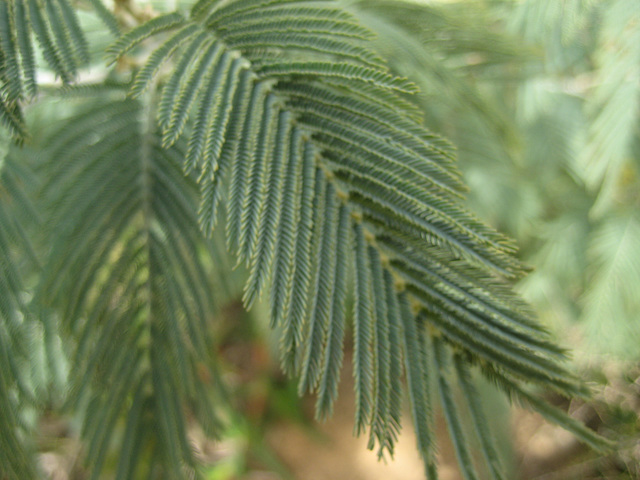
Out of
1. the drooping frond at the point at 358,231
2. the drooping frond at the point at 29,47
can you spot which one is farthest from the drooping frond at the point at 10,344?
the drooping frond at the point at 358,231

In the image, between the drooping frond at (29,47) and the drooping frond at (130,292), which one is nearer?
the drooping frond at (29,47)

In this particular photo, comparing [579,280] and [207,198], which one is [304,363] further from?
[579,280]

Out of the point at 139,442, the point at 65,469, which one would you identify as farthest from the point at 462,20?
the point at 65,469

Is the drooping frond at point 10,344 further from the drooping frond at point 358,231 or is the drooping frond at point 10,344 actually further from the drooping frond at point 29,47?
the drooping frond at point 358,231

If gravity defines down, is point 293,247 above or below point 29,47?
below

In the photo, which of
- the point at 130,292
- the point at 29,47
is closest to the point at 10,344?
the point at 130,292

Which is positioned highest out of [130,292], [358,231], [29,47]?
[29,47]

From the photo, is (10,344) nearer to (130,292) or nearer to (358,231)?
(130,292)
